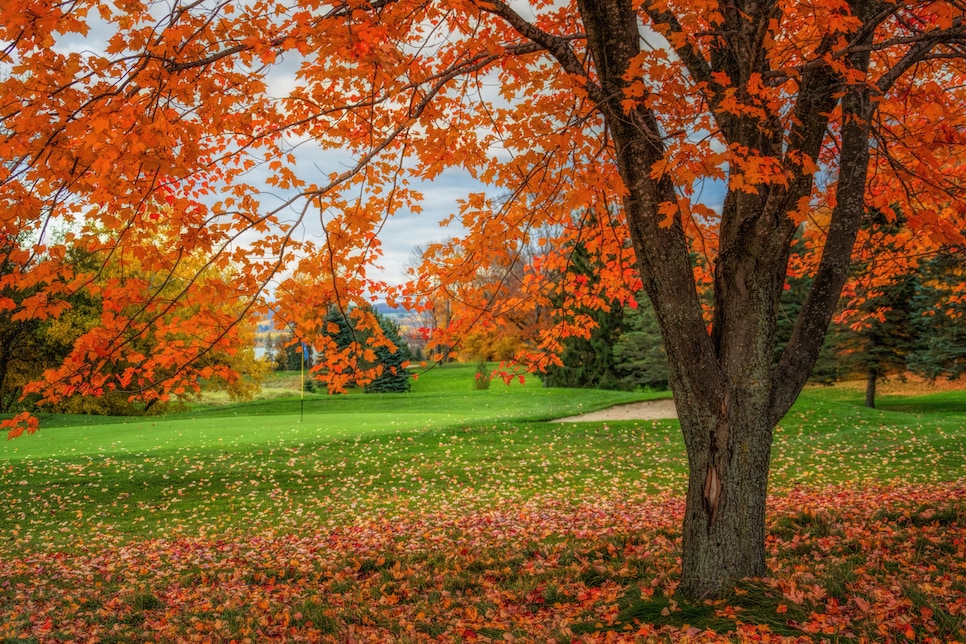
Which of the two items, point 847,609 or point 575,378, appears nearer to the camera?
point 847,609

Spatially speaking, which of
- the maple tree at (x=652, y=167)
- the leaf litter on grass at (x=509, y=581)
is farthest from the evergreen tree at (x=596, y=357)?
the maple tree at (x=652, y=167)

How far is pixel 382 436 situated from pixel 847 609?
11068 mm

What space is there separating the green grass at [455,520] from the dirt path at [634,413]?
3.60 ft

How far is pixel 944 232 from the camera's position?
4.29m

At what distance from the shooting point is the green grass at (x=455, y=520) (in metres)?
4.75

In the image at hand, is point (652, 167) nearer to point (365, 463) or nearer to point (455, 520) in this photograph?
point (455, 520)

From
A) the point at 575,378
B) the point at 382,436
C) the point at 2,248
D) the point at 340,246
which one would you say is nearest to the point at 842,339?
the point at 575,378

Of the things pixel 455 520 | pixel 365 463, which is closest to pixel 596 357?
pixel 365 463

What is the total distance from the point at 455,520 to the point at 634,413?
1079cm

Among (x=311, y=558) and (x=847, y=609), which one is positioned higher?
(x=847, y=609)

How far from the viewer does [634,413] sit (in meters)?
18.1

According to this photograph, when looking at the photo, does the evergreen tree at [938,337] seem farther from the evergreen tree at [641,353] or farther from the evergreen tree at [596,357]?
the evergreen tree at [596,357]

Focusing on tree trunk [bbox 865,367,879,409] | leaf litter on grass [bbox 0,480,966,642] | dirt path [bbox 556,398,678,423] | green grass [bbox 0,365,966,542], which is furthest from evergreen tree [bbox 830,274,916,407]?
leaf litter on grass [bbox 0,480,966,642]

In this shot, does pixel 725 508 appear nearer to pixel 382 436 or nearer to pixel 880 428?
pixel 382 436
